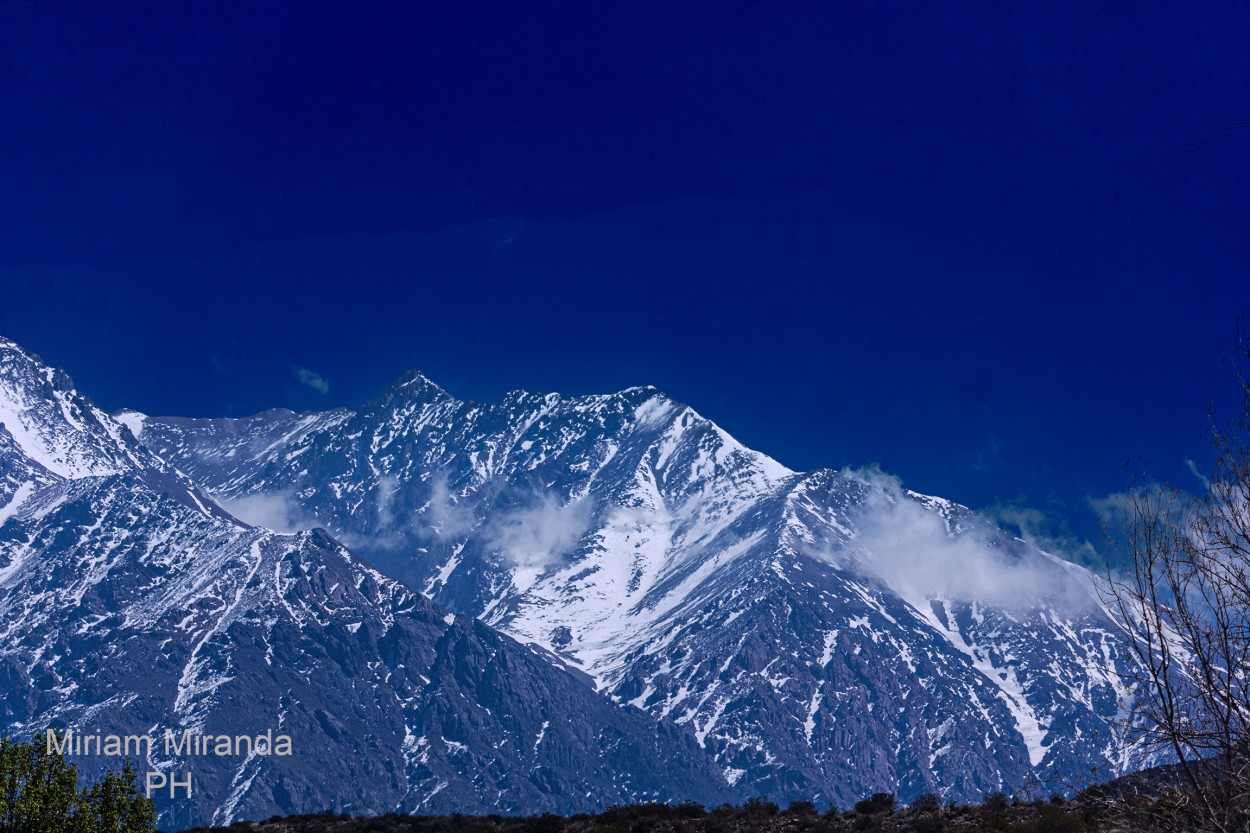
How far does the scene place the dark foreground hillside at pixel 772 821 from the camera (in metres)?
38.3

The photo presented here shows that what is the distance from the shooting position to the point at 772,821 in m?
46.5

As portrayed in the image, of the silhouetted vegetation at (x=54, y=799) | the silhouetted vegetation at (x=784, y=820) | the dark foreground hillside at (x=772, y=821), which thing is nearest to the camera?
the silhouetted vegetation at (x=54, y=799)

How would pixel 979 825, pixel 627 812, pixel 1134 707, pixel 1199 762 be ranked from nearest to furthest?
pixel 1134 707 → pixel 1199 762 → pixel 979 825 → pixel 627 812

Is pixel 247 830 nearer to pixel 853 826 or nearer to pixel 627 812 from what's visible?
pixel 627 812

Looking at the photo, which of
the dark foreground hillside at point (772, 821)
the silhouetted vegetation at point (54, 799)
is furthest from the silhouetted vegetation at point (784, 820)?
the silhouetted vegetation at point (54, 799)

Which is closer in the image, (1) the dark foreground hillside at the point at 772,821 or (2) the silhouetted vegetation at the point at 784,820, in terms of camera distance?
(2) the silhouetted vegetation at the point at 784,820

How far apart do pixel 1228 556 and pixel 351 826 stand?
145 feet

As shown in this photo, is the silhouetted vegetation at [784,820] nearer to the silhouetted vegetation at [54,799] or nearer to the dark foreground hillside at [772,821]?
the dark foreground hillside at [772,821]

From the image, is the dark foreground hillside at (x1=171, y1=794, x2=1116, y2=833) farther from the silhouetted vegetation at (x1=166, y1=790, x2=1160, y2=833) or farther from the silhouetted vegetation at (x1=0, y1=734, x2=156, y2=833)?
the silhouetted vegetation at (x1=0, y1=734, x2=156, y2=833)

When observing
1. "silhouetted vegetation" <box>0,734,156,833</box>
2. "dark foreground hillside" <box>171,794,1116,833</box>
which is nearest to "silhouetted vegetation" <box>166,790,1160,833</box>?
"dark foreground hillside" <box>171,794,1116,833</box>

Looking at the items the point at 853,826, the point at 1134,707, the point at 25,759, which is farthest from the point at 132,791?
the point at 1134,707

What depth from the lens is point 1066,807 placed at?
1607 inches

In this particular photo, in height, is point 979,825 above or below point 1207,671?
below

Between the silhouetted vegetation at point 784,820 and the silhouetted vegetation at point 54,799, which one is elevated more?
the silhouetted vegetation at point 54,799
